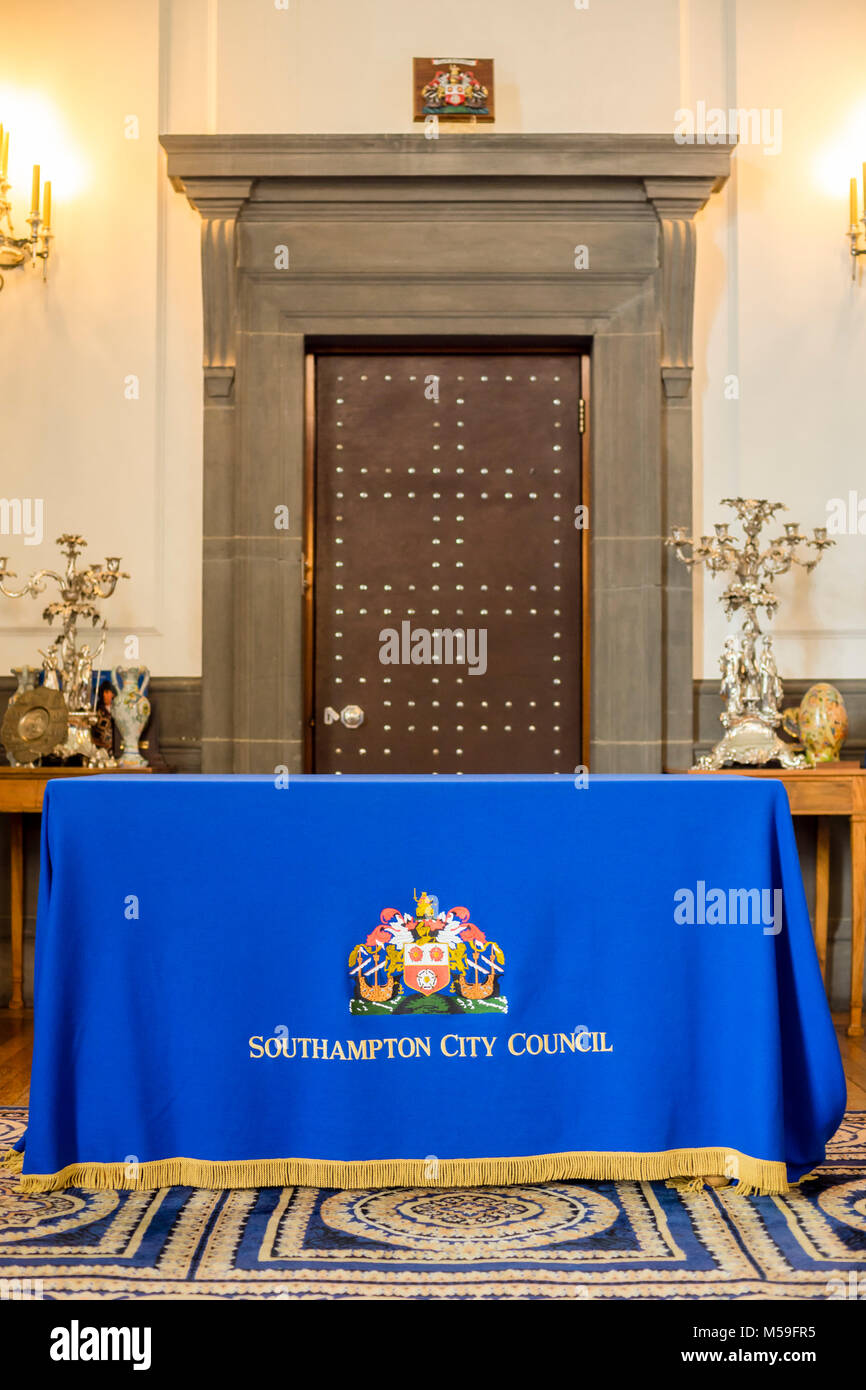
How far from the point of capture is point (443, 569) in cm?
553

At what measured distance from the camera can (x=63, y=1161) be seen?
309 centimetres

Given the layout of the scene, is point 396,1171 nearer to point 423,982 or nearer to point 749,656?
point 423,982

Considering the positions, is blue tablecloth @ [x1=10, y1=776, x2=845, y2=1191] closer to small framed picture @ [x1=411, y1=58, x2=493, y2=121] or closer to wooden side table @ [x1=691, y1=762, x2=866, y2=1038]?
wooden side table @ [x1=691, y1=762, x2=866, y2=1038]

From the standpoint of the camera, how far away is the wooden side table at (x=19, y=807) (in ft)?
16.3

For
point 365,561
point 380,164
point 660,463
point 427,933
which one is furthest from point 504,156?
point 427,933

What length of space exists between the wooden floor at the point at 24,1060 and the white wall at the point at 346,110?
5.11ft

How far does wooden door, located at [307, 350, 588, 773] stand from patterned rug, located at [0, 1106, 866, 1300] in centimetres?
262

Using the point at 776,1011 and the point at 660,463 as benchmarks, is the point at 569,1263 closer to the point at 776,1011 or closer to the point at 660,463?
the point at 776,1011

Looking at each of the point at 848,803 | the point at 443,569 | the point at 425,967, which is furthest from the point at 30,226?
the point at 848,803

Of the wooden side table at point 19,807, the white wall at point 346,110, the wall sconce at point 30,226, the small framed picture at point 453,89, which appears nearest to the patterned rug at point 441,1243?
the wooden side table at point 19,807

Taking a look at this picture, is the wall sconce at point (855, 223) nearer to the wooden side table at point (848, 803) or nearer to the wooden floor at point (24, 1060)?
the wooden side table at point (848, 803)

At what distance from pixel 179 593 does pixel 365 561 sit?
2.73 ft
